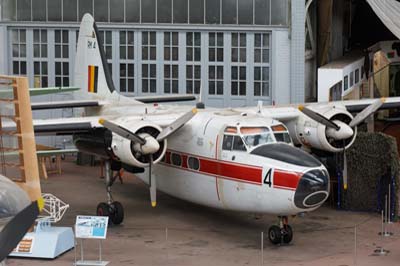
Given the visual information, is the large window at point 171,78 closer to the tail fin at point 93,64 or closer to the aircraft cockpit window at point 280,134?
the tail fin at point 93,64

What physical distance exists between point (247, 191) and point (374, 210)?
5214mm

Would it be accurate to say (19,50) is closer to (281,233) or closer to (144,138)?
(144,138)

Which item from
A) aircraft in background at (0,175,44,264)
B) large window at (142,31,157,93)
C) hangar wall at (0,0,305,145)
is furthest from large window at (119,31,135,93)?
aircraft in background at (0,175,44,264)

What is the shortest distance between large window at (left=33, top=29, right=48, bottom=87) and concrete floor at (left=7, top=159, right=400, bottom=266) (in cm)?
828

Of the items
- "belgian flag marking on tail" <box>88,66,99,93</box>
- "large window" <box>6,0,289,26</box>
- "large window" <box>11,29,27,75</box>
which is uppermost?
"large window" <box>6,0,289,26</box>

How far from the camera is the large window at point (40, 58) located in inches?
1145

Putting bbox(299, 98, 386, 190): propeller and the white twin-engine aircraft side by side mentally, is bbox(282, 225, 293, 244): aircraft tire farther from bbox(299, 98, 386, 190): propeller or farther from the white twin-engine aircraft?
bbox(299, 98, 386, 190): propeller

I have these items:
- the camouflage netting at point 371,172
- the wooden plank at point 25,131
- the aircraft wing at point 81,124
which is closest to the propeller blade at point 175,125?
the aircraft wing at point 81,124

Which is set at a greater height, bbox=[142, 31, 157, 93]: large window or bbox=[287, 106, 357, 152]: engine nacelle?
bbox=[142, 31, 157, 93]: large window

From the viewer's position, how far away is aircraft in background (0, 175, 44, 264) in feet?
21.0

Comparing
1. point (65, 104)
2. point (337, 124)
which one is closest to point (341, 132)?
point (337, 124)

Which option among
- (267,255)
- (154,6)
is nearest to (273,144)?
→ (267,255)

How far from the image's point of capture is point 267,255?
15508 millimetres

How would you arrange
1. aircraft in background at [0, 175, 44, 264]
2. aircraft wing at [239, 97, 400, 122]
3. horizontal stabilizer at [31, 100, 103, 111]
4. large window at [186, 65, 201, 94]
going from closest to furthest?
aircraft in background at [0, 175, 44, 264] < aircraft wing at [239, 97, 400, 122] < horizontal stabilizer at [31, 100, 103, 111] < large window at [186, 65, 201, 94]
